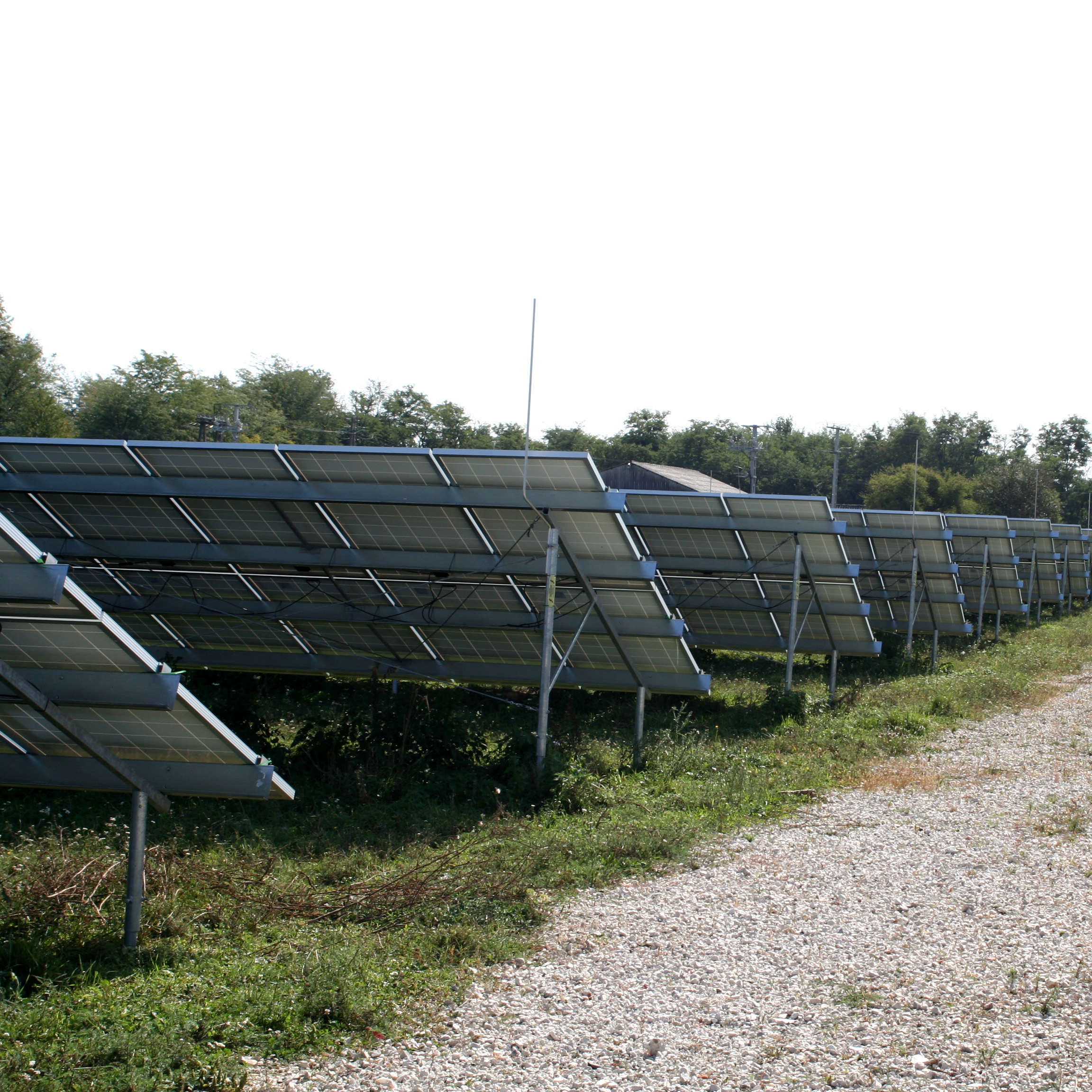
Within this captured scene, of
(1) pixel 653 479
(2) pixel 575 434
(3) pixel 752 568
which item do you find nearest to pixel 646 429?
(2) pixel 575 434

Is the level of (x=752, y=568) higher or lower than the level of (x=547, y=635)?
higher

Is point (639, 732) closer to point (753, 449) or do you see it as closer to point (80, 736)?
point (80, 736)

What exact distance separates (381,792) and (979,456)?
11903 centimetres

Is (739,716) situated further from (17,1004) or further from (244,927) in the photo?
(17,1004)

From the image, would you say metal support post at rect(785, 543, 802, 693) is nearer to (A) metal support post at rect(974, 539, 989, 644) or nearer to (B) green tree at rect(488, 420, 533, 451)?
(A) metal support post at rect(974, 539, 989, 644)

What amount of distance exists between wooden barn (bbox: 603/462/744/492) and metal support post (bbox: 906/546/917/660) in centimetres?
2889

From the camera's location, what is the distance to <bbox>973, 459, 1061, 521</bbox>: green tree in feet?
262

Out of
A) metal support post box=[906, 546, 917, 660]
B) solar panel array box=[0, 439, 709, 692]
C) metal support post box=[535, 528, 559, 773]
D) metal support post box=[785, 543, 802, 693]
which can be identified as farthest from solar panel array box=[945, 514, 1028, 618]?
metal support post box=[535, 528, 559, 773]

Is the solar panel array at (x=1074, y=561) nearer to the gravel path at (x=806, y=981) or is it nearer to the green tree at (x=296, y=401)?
the gravel path at (x=806, y=981)

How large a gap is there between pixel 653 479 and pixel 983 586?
92.2 ft

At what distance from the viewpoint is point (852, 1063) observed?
623cm

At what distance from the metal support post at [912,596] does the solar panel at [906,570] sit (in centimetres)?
2

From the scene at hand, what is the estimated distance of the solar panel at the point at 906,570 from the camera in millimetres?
26516

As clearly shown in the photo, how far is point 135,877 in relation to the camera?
24.0ft
